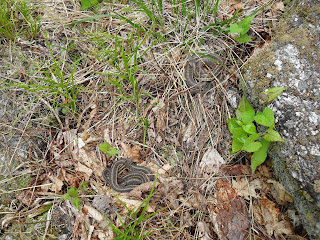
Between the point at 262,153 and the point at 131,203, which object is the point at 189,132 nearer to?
the point at 262,153

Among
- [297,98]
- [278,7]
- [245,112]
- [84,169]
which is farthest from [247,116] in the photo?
[84,169]

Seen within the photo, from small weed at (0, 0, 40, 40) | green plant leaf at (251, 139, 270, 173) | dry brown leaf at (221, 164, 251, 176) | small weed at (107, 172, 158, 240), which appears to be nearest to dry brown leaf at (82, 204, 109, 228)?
small weed at (107, 172, 158, 240)

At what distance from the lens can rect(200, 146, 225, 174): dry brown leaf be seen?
3.09 meters

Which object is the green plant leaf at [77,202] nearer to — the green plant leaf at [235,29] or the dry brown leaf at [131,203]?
the dry brown leaf at [131,203]

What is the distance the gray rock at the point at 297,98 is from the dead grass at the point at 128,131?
1.14 ft

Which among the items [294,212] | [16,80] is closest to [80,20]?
[16,80]

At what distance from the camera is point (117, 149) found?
3.33 m

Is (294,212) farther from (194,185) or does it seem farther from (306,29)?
(306,29)

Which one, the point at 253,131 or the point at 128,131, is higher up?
the point at 253,131

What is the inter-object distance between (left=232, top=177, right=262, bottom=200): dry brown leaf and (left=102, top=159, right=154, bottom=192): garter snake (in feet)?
3.41

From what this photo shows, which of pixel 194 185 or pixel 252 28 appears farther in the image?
pixel 252 28

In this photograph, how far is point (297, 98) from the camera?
8.45 ft

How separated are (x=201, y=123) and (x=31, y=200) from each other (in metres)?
2.33

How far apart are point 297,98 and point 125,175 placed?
2.22 metres
